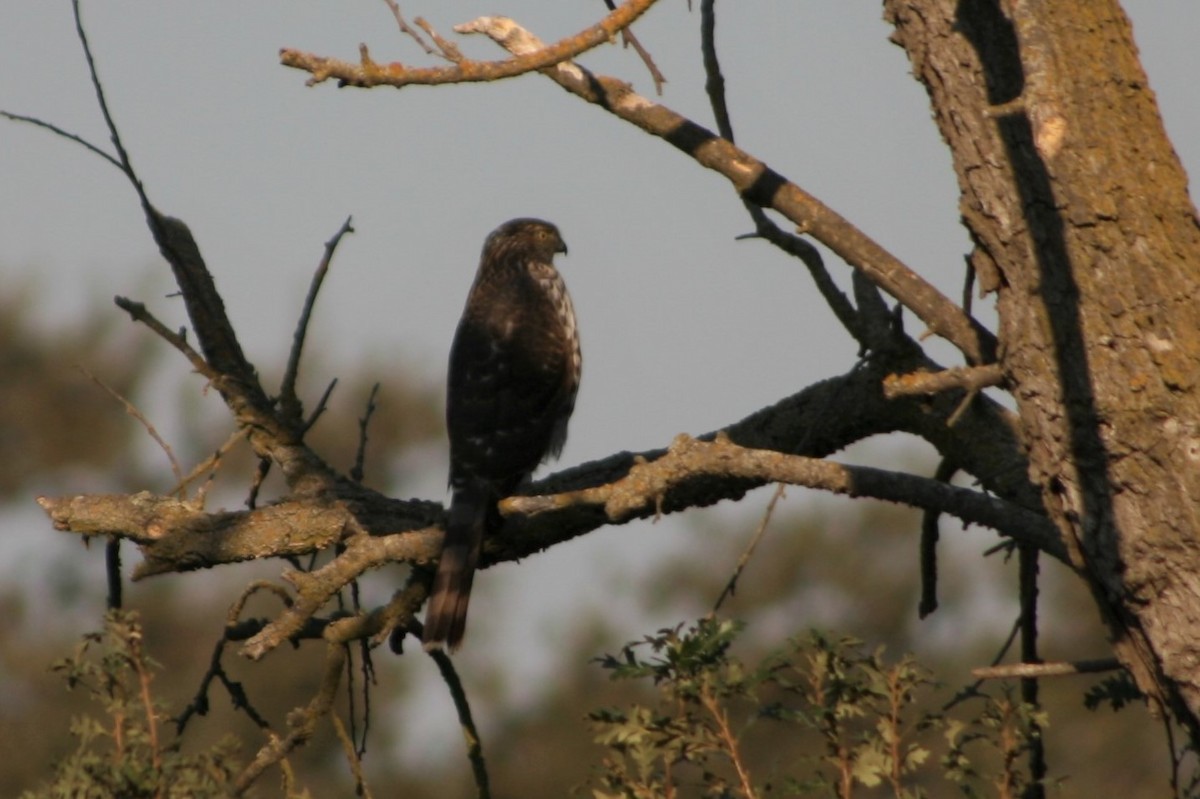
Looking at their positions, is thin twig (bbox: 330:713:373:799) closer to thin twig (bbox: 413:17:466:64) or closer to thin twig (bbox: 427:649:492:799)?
thin twig (bbox: 427:649:492:799)

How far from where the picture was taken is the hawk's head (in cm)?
740

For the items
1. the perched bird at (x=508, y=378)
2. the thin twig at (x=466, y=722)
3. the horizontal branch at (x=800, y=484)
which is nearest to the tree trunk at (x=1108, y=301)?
the horizontal branch at (x=800, y=484)

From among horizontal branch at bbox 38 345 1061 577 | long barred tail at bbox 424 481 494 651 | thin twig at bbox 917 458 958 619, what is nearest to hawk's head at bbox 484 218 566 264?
long barred tail at bbox 424 481 494 651

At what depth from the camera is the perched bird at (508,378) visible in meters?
5.84

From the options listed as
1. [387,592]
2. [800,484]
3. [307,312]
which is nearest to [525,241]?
[307,312]

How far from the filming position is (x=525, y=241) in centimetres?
747

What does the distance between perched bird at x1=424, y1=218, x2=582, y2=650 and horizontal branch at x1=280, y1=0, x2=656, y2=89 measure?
2.44 metres

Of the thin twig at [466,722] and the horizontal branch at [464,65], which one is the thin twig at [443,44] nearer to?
the horizontal branch at [464,65]

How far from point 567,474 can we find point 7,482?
2838cm

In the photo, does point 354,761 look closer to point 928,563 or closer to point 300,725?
point 300,725

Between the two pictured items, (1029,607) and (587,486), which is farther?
(587,486)

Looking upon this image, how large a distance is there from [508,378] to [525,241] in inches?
50.1

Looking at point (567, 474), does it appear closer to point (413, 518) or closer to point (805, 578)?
point (413, 518)

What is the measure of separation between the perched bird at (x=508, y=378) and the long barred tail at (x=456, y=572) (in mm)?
12
